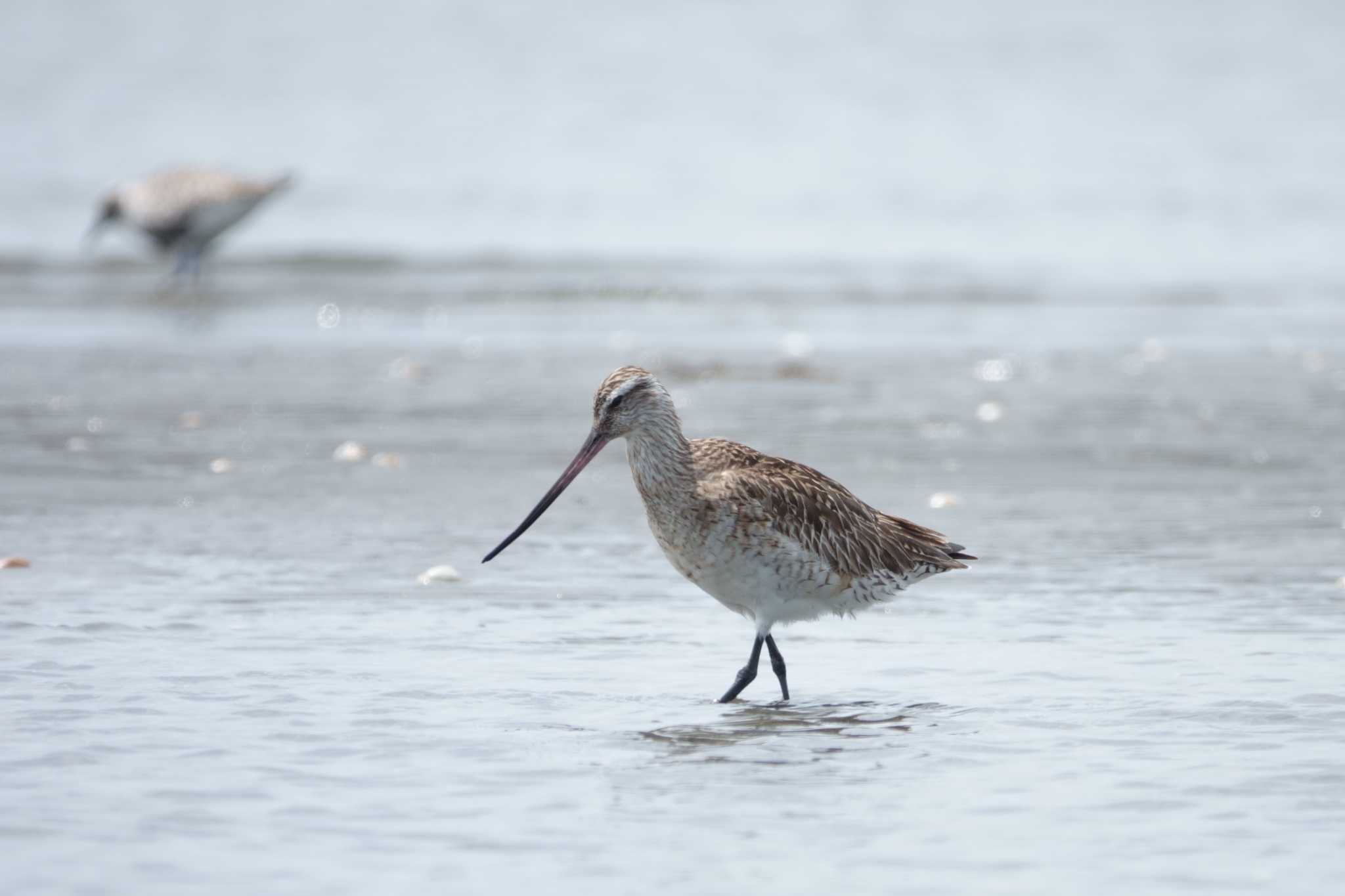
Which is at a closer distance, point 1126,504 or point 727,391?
point 1126,504

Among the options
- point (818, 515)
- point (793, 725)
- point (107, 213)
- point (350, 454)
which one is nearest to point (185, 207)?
point (107, 213)

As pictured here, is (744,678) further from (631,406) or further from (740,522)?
(631,406)

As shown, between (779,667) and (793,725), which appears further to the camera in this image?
(779,667)

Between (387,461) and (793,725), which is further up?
(387,461)

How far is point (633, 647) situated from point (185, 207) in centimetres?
1586

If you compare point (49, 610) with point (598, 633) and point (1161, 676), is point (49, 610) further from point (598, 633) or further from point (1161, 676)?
point (1161, 676)

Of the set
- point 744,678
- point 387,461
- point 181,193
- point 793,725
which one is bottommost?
point 793,725

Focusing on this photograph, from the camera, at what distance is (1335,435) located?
11.2m

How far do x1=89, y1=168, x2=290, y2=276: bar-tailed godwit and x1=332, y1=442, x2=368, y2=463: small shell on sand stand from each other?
11033 millimetres

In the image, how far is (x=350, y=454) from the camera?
1062cm

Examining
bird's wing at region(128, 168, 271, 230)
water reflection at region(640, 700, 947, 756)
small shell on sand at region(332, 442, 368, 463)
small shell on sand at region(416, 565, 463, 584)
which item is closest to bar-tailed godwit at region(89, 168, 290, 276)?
bird's wing at region(128, 168, 271, 230)

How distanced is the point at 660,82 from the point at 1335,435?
3505 cm

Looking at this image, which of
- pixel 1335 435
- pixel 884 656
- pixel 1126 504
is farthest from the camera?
pixel 1335 435

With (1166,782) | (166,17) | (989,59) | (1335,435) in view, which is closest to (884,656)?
(1166,782)
